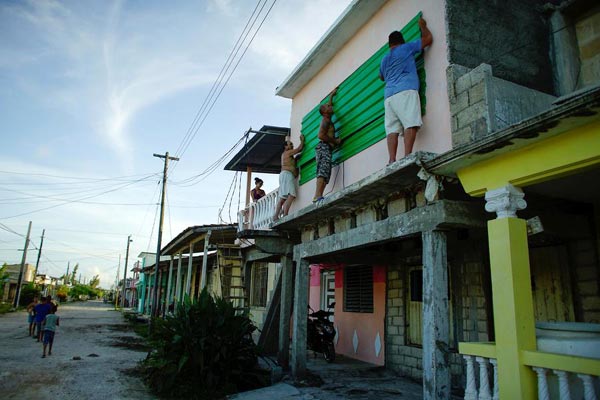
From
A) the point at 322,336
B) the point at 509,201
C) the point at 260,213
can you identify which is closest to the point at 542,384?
the point at 509,201

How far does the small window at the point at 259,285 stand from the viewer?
16.0 m

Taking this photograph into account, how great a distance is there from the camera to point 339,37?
7844 millimetres

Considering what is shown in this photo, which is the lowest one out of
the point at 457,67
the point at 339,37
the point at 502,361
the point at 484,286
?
the point at 502,361

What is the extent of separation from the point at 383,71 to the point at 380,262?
477 cm

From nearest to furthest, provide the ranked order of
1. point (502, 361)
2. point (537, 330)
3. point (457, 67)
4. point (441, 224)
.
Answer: point (502, 361) → point (537, 330) → point (441, 224) → point (457, 67)

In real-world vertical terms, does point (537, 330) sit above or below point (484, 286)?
below

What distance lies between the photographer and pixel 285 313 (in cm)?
912

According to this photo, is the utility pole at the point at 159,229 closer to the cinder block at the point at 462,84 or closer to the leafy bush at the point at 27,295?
the cinder block at the point at 462,84

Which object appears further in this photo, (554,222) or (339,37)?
(339,37)

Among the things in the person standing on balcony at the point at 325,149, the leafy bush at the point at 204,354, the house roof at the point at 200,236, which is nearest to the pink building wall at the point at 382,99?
the person standing on balcony at the point at 325,149

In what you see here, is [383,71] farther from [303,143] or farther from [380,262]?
[380,262]

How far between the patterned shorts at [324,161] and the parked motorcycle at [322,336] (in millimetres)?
4114

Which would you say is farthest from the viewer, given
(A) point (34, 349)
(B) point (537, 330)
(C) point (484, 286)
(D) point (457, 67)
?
(A) point (34, 349)

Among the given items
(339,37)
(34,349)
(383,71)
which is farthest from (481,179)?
(34,349)
